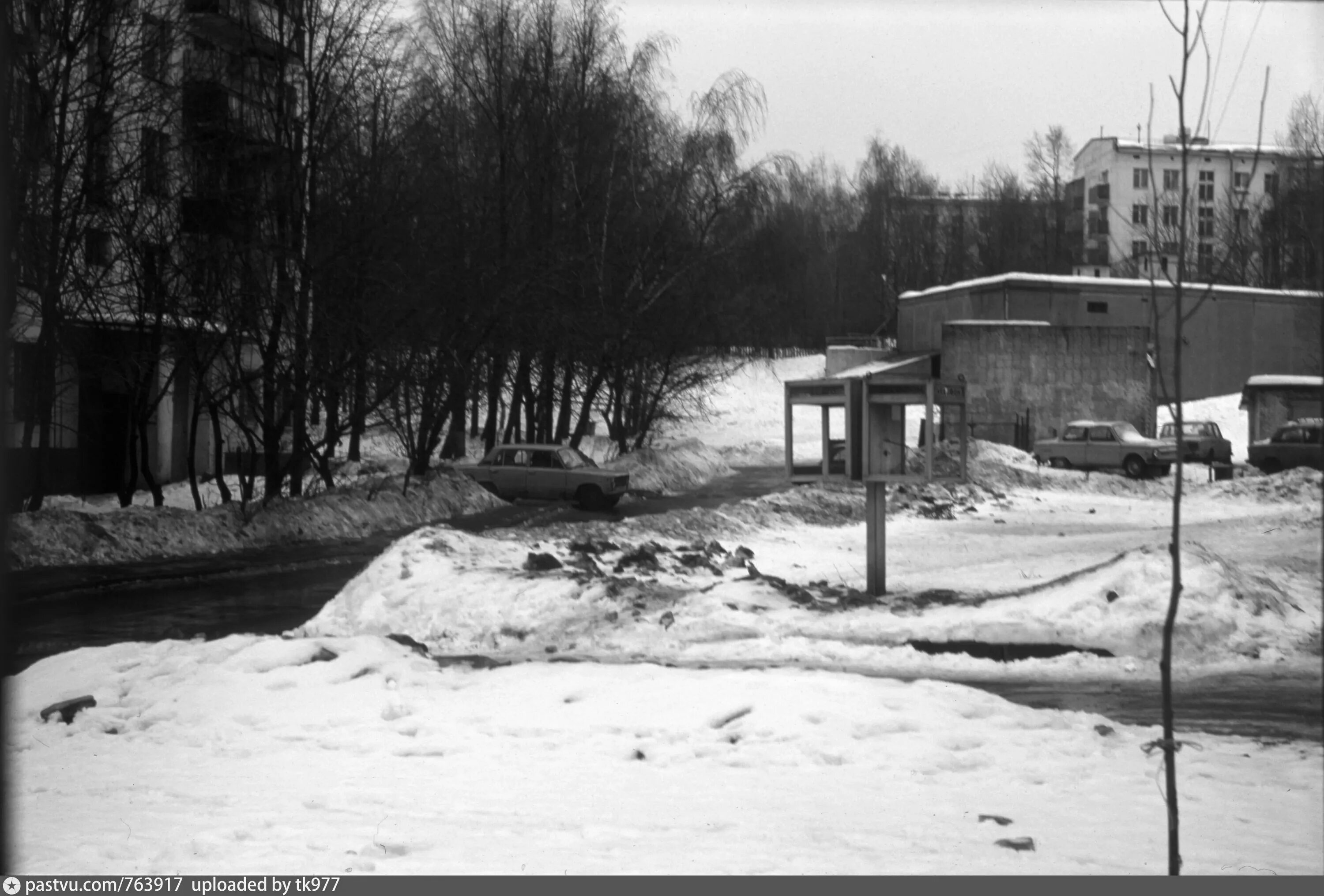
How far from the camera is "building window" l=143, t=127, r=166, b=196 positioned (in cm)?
2036

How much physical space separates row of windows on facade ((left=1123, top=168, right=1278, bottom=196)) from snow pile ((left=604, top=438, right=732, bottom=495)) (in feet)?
86.1

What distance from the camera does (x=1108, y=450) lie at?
38.4m

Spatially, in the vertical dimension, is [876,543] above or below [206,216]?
below

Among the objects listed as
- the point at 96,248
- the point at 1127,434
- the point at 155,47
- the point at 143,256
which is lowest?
the point at 1127,434

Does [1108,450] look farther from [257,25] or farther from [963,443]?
[257,25]

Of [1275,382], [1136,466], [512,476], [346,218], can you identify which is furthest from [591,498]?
[1275,382]

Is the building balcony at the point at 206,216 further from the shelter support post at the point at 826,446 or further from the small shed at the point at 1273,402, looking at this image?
the small shed at the point at 1273,402

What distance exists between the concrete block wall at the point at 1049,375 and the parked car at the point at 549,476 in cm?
2057

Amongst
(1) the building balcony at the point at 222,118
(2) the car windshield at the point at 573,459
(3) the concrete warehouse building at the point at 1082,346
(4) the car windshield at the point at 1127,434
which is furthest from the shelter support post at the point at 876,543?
(4) the car windshield at the point at 1127,434

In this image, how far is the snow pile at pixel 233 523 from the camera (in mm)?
18297

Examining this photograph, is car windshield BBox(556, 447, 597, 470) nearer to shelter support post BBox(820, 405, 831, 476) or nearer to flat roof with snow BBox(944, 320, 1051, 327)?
shelter support post BBox(820, 405, 831, 476)

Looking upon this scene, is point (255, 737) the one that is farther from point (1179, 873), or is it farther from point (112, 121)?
point (112, 121)

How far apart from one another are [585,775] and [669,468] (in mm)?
33381

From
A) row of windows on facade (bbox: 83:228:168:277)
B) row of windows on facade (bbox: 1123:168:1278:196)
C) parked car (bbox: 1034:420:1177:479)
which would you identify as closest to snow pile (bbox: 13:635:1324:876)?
row of windows on facade (bbox: 1123:168:1278:196)
